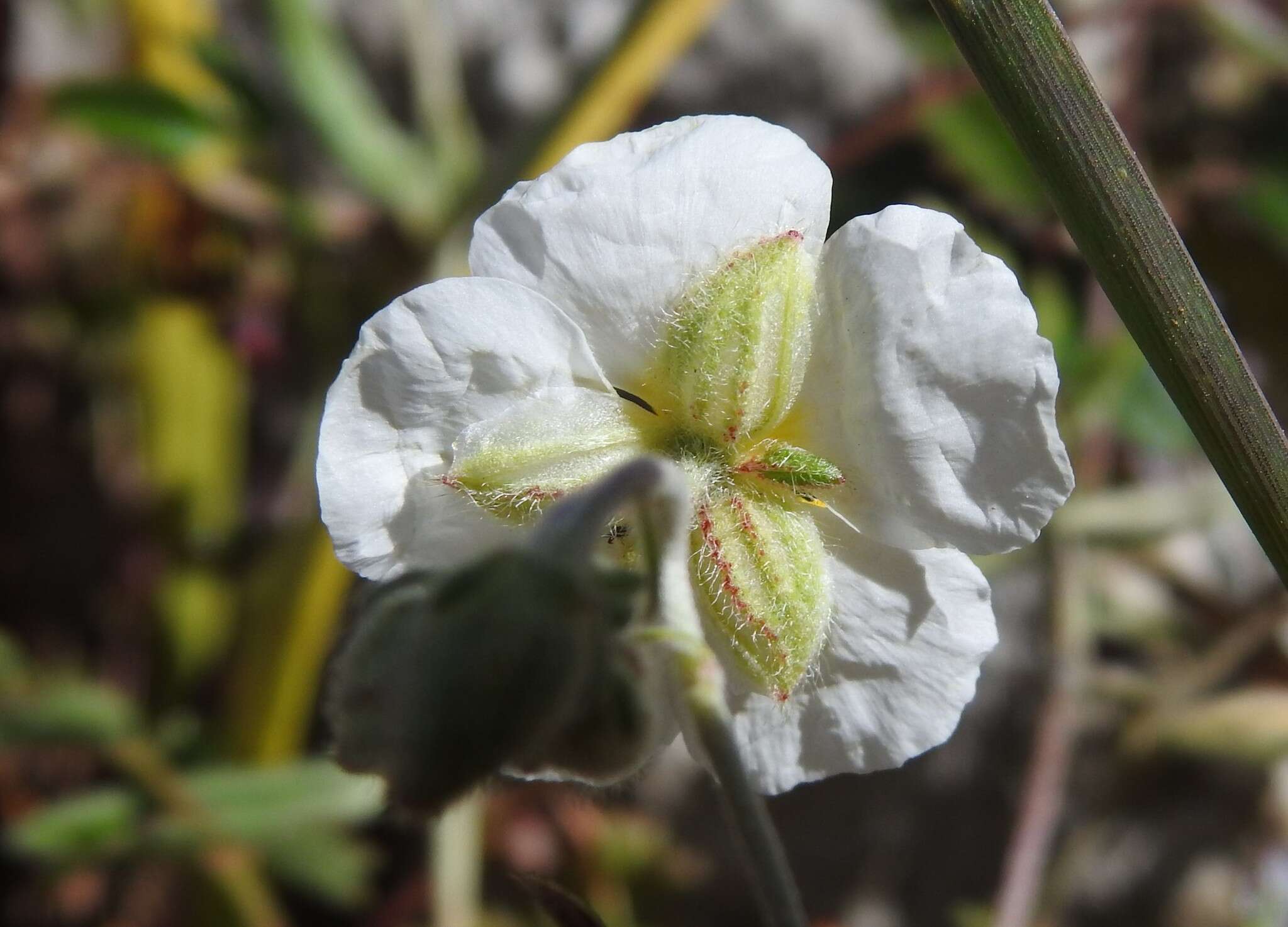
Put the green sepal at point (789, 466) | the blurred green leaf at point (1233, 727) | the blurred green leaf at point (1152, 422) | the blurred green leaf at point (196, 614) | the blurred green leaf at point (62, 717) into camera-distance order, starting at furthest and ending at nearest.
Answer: the blurred green leaf at point (196, 614)
the blurred green leaf at point (1152, 422)
the blurred green leaf at point (62, 717)
the blurred green leaf at point (1233, 727)
the green sepal at point (789, 466)

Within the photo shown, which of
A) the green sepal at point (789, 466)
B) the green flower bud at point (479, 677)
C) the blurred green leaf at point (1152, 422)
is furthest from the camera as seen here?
the blurred green leaf at point (1152, 422)

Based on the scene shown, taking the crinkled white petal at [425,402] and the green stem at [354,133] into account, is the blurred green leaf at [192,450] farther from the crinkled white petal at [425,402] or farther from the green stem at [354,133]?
the crinkled white petal at [425,402]

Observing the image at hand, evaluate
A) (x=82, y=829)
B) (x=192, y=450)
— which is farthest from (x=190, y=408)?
(x=82, y=829)

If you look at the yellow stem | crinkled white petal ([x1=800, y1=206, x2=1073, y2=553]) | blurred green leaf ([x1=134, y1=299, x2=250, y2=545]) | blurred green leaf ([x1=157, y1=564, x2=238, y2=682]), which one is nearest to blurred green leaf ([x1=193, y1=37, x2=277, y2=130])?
the yellow stem

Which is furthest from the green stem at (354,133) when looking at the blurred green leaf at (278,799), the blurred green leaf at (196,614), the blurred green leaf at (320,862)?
the blurred green leaf at (320,862)

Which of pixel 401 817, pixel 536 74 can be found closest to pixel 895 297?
pixel 401 817

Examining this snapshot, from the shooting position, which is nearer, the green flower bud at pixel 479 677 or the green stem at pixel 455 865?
the green flower bud at pixel 479 677
